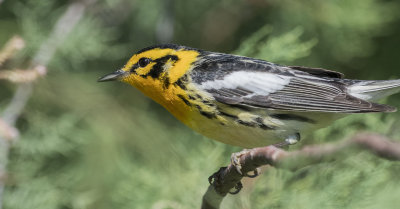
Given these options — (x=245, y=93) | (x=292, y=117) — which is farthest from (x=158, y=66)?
(x=292, y=117)

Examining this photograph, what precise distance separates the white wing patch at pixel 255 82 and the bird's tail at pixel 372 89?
13.4 inches

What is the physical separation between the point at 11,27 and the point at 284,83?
213 centimetres

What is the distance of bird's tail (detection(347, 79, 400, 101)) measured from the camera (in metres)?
2.95

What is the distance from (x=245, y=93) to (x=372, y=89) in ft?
2.08

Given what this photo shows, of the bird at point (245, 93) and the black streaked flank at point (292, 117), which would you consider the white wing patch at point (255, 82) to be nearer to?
the bird at point (245, 93)

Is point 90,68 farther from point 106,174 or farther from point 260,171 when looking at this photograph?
point 260,171

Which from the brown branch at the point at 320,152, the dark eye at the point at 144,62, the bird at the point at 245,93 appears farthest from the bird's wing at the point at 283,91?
the brown branch at the point at 320,152

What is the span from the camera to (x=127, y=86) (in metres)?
4.58

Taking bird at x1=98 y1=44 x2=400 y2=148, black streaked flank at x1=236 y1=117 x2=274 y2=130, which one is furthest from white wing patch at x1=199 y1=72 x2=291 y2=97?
black streaked flank at x1=236 y1=117 x2=274 y2=130

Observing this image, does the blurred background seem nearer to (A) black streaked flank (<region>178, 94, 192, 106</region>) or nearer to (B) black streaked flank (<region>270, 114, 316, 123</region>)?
(B) black streaked flank (<region>270, 114, 316, 123</region>)

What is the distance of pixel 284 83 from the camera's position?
10.5 feet

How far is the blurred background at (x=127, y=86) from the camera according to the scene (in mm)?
3463

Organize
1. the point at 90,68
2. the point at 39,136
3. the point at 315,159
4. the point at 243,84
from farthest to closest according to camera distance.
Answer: the point at 90,68 < the point at 39,136 < the point at 243,84 < the point at 315,159

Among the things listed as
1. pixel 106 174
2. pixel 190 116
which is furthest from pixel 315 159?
pixel 106 174
